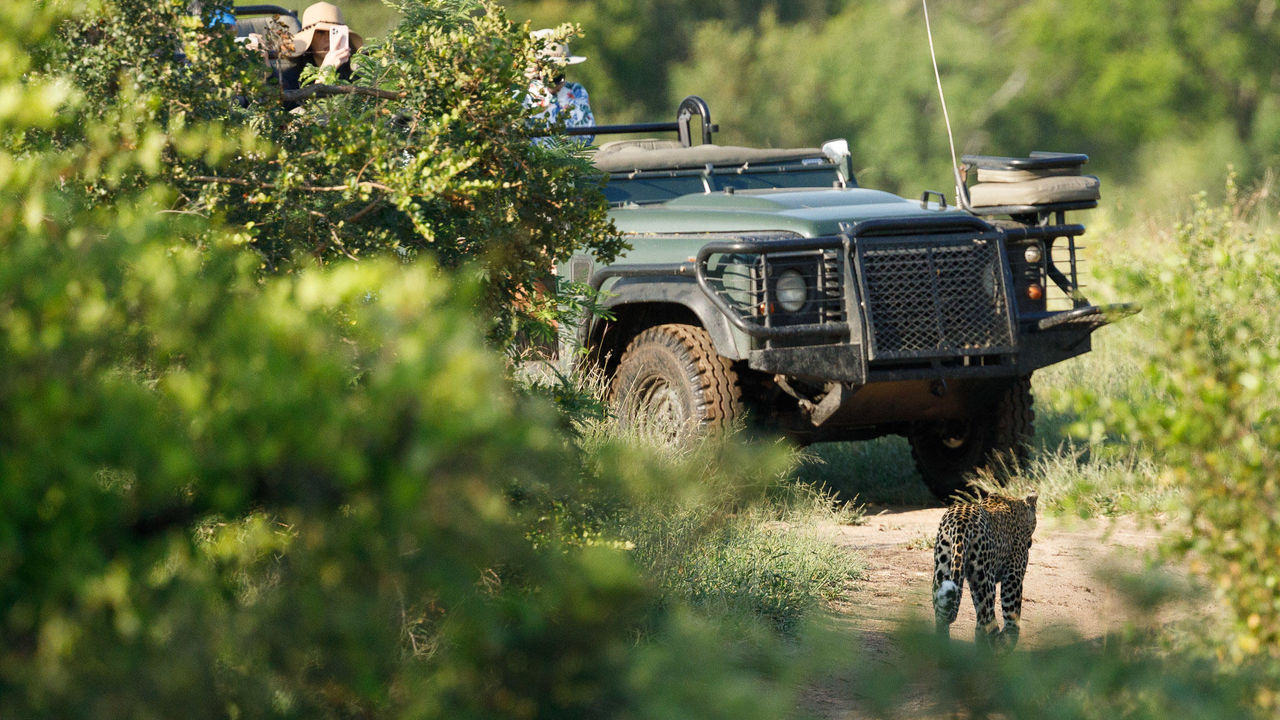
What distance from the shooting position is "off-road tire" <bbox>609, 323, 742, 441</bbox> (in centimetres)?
605

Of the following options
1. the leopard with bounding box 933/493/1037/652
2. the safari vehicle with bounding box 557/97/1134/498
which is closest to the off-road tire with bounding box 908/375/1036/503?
the safari vehicle with bounding box 557/97/1134/498

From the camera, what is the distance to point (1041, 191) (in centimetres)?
650

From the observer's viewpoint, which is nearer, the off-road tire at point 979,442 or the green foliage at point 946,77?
the off-road tire at point 979,442

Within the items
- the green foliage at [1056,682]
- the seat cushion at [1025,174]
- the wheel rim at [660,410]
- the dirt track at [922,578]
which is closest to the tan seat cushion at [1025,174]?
the seat cushion at [1025,174]

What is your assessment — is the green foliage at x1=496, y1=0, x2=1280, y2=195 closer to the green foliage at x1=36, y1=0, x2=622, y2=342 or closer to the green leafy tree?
the green foliage at x1=36, y1=0, x2=622, y2=342

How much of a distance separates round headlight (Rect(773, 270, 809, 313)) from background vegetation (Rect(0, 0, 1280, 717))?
1143 mm

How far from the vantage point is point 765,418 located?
249 inches

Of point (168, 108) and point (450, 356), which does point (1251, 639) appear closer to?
point (450, 356)

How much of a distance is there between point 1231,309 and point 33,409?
253 centimetres

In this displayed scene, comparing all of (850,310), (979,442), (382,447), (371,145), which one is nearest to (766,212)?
(850,310)

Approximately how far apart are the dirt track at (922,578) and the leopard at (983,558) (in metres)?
0.08

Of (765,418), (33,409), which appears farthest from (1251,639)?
(765,418)

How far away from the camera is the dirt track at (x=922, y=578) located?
4035mm

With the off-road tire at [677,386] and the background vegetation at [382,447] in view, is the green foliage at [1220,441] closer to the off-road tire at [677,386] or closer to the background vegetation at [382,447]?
the background vegetation at [382,447]
